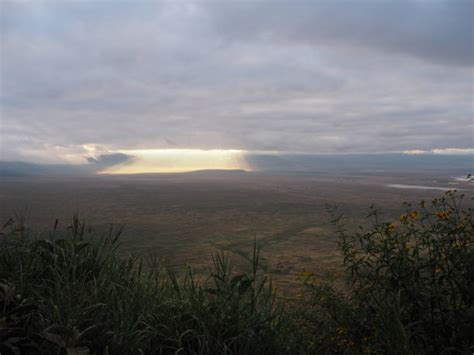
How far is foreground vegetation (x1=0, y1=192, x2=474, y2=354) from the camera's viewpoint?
3.13 metres

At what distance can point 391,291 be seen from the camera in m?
3.77

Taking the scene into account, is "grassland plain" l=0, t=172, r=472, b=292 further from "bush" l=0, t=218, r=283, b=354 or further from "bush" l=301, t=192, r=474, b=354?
"bush" l=301, t=192, r=474, b=354

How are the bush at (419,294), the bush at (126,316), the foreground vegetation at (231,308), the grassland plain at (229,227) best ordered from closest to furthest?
1. the bush at (126,316)
2. the foreground vegetation at (231,308)
3. the bush at (419,294)
4. the grassland plain at (229,227)

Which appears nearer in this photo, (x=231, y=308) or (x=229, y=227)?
(x=231, y=308)

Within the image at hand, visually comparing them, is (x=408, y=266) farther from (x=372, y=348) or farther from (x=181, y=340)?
(x=181, y=340)

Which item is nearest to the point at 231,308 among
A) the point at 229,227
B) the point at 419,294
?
the point at 419,294

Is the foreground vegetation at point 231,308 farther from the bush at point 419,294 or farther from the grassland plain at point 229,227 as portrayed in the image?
the grassland plain at point 229,227

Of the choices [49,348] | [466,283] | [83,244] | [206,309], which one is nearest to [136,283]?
[83,244]

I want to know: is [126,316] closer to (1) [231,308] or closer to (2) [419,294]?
(1) [231,308]

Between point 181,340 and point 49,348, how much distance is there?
39.9 inches

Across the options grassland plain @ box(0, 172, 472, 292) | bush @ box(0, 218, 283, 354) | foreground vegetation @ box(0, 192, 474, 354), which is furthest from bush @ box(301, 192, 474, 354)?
grassland plain @ box(0, 172, 472, 292)

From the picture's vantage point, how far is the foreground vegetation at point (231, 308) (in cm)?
313

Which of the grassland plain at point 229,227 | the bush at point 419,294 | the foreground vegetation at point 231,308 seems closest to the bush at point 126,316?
the foreground vegetation at point 231,308

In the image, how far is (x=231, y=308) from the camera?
351 cm
